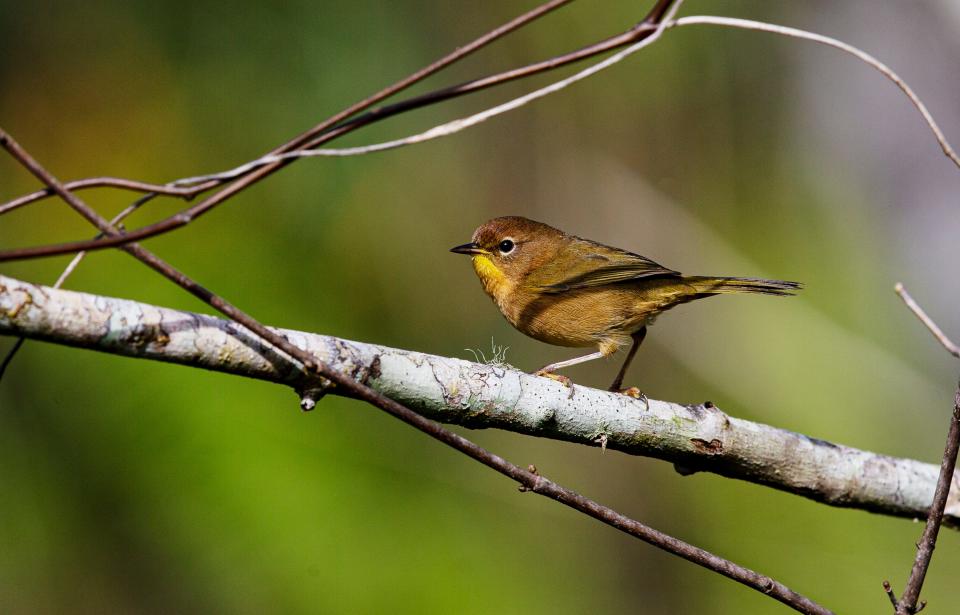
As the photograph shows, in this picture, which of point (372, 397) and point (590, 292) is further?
point (590, 292)

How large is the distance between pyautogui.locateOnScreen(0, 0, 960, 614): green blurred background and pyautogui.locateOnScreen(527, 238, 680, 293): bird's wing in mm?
1592

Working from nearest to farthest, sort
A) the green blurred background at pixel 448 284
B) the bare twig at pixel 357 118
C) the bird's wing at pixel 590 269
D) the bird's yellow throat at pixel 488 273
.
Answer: the bare twig at pixel 357 118, the bird's wing at pixel 590 269, the green blurred background at pixel 448 284, the bird's yellow throat at pixel 488 273

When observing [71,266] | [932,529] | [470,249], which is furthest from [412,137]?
[470,249]

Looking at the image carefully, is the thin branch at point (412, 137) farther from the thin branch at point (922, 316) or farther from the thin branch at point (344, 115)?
the thin branch at point (922, 316)

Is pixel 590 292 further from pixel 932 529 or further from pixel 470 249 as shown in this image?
pixel 932 529

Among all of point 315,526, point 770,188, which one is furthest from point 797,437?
point 770,188

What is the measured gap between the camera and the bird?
15.1 feet

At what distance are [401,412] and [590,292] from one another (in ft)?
9.46

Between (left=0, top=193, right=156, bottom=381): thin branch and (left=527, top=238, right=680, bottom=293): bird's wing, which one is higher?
(left=527, top=238, right=680, bottom=293): bird's wing

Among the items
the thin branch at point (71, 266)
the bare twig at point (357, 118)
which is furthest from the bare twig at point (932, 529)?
the thin branch at point (71, 266)

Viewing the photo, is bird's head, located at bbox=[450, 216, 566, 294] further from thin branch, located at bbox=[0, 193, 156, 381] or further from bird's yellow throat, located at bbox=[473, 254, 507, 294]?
thin branch, located at bbox=[0, 193, 156, 381]

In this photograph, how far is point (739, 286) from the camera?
174 inches

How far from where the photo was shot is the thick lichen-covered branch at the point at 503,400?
Answer: 1854mm

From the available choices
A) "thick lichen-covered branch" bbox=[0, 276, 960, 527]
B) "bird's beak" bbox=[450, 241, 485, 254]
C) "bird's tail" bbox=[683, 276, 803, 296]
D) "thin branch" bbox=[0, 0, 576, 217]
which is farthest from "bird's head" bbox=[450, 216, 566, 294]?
"thin branch" bbox=[0, 0, 576, 217]
